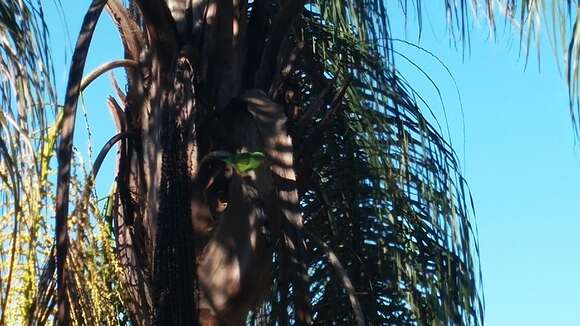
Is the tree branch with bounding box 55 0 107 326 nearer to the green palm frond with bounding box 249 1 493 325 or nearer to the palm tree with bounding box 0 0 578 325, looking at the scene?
the palm tree with bounding box 0 0 578 325

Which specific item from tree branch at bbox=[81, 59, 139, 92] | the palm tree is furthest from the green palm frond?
tree branch at bbox=[81, 59, 139, 92]

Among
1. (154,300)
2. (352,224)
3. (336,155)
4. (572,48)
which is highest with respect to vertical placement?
(336,155)

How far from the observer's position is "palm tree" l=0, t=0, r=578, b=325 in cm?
469

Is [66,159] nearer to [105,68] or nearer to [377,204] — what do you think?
[105,68]

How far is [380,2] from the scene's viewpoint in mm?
6273

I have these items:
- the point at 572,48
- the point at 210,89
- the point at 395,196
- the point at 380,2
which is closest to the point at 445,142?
the point at 395,196

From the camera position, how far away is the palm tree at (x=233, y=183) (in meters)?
4.69

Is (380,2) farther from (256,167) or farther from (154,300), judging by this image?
(154,300)

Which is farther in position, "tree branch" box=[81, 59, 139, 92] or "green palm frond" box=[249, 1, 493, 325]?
"green palm frond" box=[249, 1, 493, 325]

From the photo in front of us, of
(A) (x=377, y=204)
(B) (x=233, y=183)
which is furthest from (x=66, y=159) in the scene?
(A) (x=377, y=204)

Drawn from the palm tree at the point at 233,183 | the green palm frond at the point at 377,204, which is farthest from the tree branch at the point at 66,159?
the green palm frond at the point at 377,204

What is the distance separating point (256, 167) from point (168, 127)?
606 millimetres

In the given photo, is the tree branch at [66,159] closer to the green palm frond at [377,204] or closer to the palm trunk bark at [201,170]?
the palm trunk bark at [201,170]

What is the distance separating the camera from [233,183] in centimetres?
536
